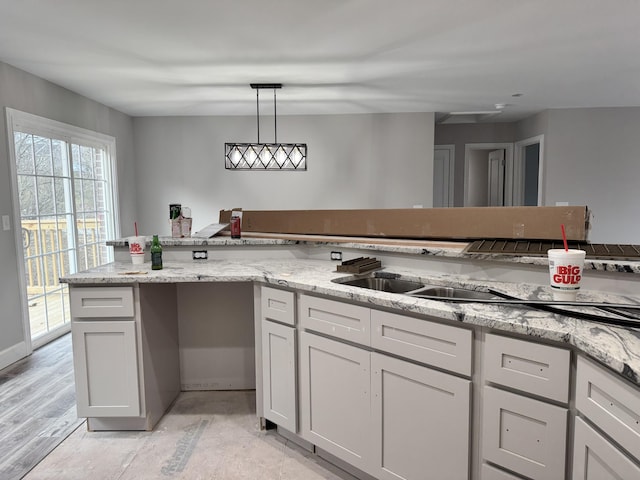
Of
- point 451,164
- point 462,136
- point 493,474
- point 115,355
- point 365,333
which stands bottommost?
point 493,474

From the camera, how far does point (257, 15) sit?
254cm

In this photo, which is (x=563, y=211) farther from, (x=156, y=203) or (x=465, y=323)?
(x=156, y=203)

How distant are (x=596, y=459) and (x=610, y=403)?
0.18 m

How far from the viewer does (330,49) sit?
3.12 m

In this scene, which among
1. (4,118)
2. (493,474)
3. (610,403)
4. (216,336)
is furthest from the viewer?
(4,118)

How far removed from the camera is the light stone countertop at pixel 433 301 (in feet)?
3.83

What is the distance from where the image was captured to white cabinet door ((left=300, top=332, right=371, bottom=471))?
184 cm

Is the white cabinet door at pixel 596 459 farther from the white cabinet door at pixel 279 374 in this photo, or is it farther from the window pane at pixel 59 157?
the window pane at pixel 59 157

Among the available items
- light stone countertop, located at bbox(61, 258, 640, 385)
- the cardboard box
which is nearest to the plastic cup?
light stone countertop, located at bbox(61, 258, 640, 385)

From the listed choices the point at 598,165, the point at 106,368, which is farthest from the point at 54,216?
the point at 598,165

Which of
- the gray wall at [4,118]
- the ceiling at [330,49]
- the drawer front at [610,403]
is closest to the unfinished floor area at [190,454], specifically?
the drawer front at [610,403]

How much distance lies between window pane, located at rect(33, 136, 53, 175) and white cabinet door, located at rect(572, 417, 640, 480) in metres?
4.39

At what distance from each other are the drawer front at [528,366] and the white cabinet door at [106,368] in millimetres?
1827

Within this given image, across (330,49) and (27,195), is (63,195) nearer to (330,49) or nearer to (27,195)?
(27,195)
